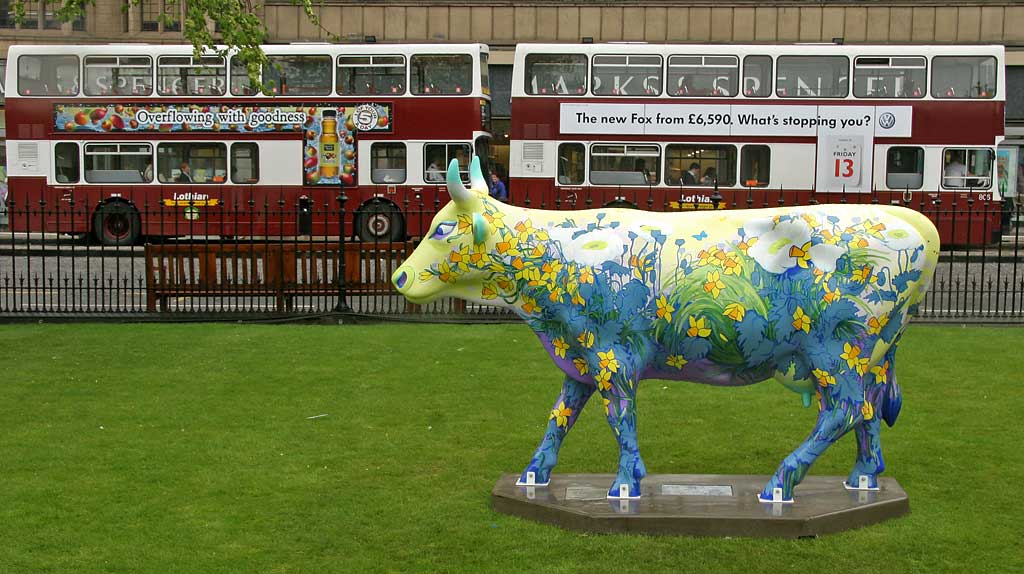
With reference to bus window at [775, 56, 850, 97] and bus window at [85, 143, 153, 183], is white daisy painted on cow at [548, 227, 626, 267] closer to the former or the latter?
bus window at [775, 56, 850, 97]

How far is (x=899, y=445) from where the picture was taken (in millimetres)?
7973

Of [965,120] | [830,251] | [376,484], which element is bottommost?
[376,484]

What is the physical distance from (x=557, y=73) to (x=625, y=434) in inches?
695

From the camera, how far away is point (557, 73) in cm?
2298

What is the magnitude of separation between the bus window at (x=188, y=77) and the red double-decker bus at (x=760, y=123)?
242 inches

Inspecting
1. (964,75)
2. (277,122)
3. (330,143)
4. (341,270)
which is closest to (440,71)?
(330,143)

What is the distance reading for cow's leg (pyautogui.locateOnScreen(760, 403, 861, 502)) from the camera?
592 centimetres

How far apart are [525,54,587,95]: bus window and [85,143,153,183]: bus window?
27.0 feet

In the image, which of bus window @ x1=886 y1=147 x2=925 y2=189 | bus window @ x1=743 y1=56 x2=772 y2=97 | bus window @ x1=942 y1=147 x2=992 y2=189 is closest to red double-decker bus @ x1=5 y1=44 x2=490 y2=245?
bus window @ x1=743 y1=56 x2=772 y2=97

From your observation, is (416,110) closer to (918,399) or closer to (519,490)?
(918,399)

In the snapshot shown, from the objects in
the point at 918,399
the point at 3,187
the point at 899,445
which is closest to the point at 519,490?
the point at 899,445

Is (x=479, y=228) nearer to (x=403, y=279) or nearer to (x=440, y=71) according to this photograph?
(x=403, y=279)

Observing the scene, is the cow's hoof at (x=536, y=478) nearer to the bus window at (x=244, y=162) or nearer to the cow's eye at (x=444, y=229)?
the cow's eye at (x=444, y=229)

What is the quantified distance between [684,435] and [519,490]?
2195mm
